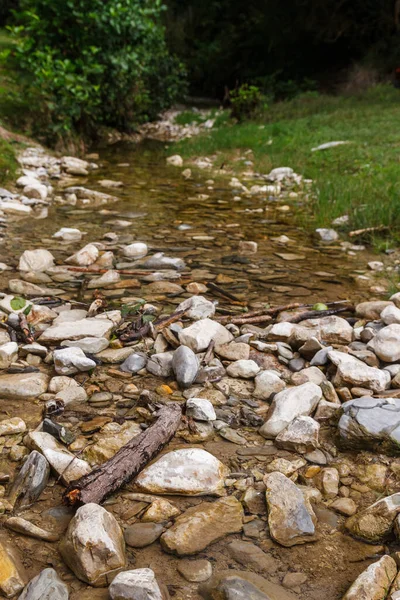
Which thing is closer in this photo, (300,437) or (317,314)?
(300,437)

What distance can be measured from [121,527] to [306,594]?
536 millimetres

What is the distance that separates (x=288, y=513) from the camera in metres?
1.63

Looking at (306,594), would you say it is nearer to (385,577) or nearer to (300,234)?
(385,577)

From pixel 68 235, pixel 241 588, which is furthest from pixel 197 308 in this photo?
pixel 68 235

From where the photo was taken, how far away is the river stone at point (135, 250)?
13.7ft

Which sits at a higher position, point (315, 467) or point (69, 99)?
point (69, 99)

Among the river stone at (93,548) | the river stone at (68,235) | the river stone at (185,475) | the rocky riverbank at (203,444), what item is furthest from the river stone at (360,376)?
the river stone at (68,235)

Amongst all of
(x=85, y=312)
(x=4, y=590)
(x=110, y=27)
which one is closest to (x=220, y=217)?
(x=85, y=312)

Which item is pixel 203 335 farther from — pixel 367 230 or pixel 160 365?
pixel 367 230

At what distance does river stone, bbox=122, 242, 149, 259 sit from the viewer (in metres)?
4.17

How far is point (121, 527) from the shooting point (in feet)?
5.21

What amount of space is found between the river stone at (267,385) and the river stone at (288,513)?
0.58 m

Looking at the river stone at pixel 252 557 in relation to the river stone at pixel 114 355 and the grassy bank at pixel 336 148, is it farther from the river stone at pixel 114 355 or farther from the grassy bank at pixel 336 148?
the grassy bank at pixel 336 148

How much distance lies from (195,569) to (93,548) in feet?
0.90
